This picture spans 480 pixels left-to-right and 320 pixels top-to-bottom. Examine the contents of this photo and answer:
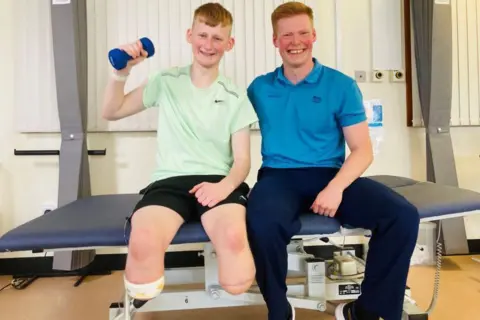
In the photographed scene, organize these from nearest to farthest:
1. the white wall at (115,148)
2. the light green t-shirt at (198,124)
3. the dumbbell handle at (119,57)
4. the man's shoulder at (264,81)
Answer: the dumbbell handle at (119,57)
the light green t-shirt at (198,124)
the man's shoulder at (264,81)
the white wall at (115,148)

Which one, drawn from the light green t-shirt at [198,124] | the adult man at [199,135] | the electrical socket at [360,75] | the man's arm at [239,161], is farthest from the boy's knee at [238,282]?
the electrical socket at [360,75]

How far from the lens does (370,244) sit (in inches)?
45.6

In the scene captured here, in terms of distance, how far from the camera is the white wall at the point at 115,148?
2.14 metres

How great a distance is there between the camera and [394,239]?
111 cm

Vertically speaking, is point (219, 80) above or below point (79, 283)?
above

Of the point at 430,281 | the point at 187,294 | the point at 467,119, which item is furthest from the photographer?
the point at 467,119

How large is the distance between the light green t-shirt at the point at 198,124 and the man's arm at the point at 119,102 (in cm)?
3

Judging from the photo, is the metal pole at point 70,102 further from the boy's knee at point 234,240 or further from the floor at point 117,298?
the boy's knee at point 234,240

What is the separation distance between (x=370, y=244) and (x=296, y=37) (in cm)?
67

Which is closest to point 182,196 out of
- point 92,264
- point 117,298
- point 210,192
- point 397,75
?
point 210,192

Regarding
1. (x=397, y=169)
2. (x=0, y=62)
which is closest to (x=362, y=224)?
(x=397, y=169)

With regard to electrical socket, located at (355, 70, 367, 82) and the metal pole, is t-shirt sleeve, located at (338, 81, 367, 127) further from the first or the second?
the metal pole

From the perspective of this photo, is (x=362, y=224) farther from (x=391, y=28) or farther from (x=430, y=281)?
(x=391, y=28)

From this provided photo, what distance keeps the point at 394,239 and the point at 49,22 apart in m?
1.86
